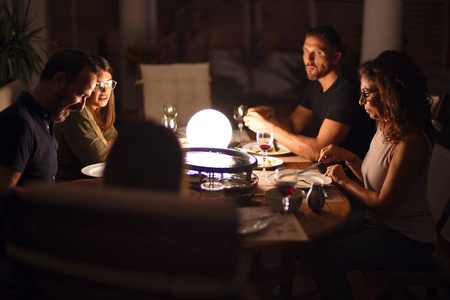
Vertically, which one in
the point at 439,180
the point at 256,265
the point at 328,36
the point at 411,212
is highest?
the point at 328,36

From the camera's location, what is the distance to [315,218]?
5.80 feet

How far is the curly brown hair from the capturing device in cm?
198

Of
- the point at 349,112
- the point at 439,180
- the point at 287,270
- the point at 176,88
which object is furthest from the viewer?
the point at 176,88

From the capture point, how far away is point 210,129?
8.04 ft

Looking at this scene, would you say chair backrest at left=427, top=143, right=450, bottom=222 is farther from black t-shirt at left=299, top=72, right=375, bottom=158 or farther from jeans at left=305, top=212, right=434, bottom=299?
jeans at left=305, top=212, right=434, bottom=299

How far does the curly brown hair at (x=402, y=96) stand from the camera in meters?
1.98

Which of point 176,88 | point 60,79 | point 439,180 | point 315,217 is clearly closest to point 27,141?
point 60,79

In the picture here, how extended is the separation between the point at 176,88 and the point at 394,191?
2.22 m

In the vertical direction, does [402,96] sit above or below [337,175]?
above

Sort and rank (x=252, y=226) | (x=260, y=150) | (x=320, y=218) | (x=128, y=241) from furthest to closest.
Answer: (x=260, y=150), (x=320, y=218), (x=252, y=226), (x=128, y=241)

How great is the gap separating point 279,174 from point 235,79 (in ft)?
17.9

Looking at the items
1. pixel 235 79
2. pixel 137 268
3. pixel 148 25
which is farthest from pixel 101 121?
pixel 235 79

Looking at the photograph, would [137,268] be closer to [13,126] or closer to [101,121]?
[13,126]

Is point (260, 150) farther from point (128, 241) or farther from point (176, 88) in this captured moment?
point (128, 241)
